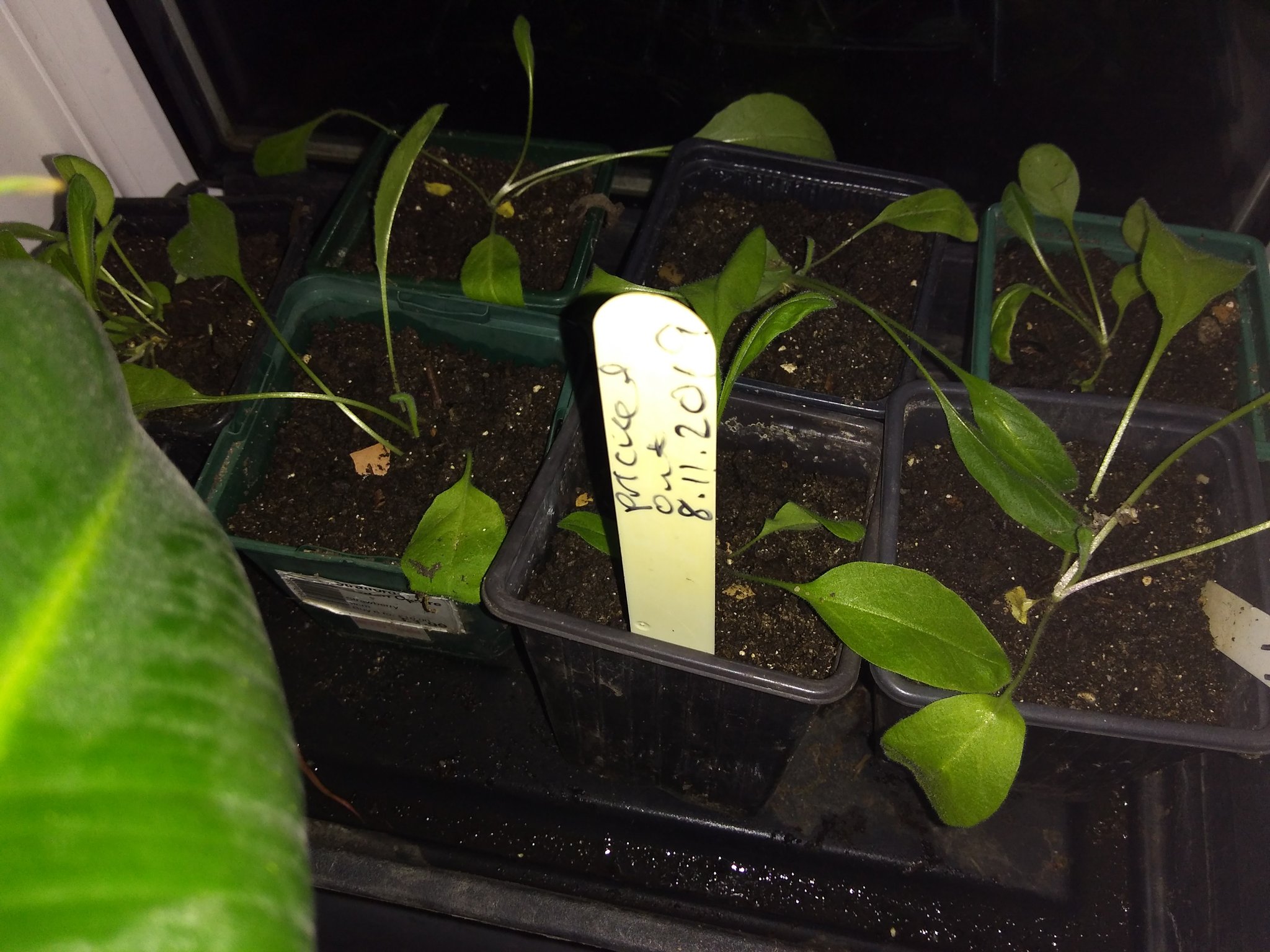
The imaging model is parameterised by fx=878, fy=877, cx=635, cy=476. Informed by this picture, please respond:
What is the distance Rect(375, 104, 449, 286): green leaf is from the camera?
0.81 metres

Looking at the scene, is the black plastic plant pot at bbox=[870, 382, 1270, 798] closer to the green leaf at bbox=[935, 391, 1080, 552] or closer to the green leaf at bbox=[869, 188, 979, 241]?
the green leaf at bbox=[935, 391, 1080, 552]

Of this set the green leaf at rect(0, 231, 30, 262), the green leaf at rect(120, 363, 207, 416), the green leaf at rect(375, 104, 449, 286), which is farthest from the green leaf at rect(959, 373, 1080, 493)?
the green leaf at rect(0, 231, 30, 262)

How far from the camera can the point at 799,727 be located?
720 mm

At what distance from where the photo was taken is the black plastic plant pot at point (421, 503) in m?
0.85

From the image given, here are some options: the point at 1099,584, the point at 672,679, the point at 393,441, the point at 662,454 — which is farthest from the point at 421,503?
the point at 1099,584

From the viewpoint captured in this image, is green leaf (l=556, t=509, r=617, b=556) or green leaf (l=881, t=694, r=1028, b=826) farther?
green leaf (l=556, t=509, r=617, b=556)

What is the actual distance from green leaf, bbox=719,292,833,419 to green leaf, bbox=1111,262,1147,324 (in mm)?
441

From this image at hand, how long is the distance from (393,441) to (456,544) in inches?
9.9

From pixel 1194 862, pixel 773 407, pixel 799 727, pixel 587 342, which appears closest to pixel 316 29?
pixel 587 342

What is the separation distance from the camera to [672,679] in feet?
2.35

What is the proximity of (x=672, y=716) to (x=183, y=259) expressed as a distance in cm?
73

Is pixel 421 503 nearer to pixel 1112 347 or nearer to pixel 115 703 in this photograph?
pixel 115 703

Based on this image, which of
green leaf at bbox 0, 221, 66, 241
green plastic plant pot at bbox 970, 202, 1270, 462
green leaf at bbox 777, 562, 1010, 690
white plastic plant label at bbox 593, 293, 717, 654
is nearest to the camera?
white plastic plant label at bbox 593, 293, 717, 654

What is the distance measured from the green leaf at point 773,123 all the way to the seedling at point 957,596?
30 cm
